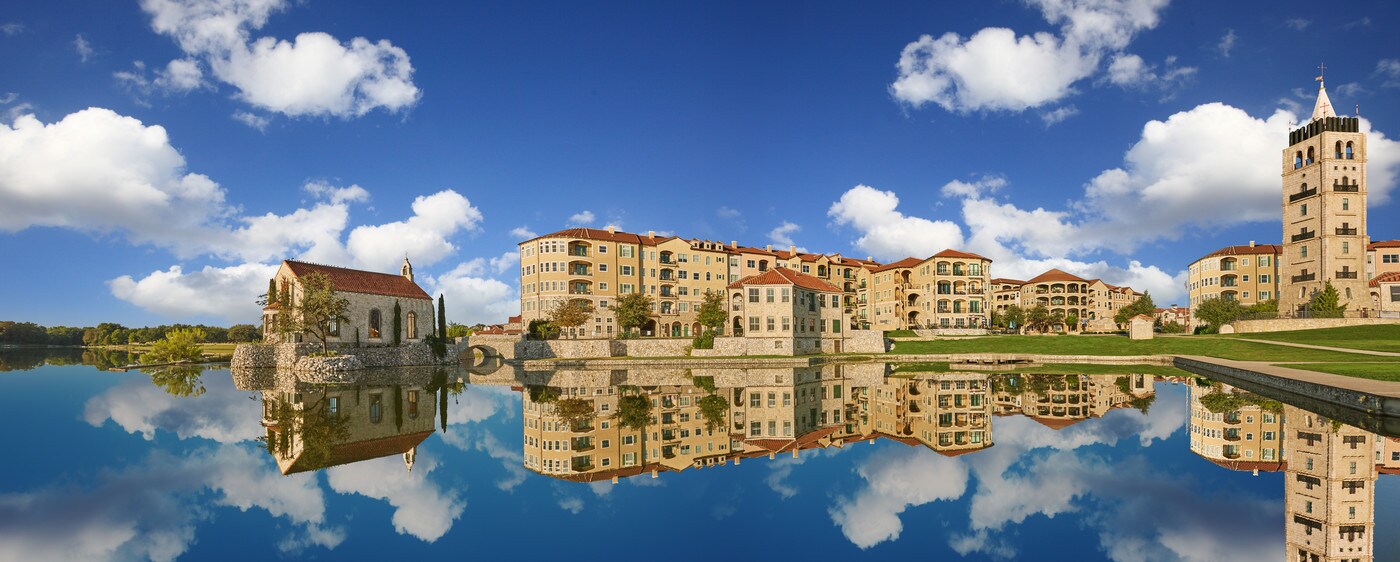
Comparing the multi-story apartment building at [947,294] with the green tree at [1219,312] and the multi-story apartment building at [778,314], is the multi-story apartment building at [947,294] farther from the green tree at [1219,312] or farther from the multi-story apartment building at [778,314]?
the multi-story apartment building at [778,314]

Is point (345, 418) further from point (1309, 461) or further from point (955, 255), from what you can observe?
point (955, 255)

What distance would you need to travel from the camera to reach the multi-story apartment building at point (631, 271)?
81.9 m

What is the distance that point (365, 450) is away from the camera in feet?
68.6

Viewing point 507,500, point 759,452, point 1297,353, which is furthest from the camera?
point 1297,353

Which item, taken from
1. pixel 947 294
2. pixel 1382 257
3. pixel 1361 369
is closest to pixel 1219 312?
pixel 1382 257

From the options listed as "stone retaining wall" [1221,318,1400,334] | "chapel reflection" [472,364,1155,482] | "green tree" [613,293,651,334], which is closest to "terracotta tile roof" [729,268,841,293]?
"green tree" [613,293,651,334]

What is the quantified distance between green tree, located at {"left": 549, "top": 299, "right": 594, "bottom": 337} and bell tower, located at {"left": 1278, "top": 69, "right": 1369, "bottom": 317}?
80.4 meters

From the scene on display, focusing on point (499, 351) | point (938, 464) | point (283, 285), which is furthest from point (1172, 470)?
point (283, 285)

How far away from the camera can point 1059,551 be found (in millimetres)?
11195

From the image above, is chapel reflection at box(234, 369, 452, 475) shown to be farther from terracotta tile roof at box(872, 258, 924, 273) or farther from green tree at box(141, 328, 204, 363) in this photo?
terracotta tile roof at box(872, 258, 924, 273)

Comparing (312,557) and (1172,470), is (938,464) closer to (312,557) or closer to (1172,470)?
(1172,470)

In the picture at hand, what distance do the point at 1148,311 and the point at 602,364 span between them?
95208 millimetres

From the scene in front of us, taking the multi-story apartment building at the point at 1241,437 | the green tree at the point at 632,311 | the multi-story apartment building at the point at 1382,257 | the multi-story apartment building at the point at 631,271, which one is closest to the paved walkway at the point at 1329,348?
the multi-story apartment building at the point at 1241,437

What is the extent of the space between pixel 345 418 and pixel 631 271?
59231 mm
